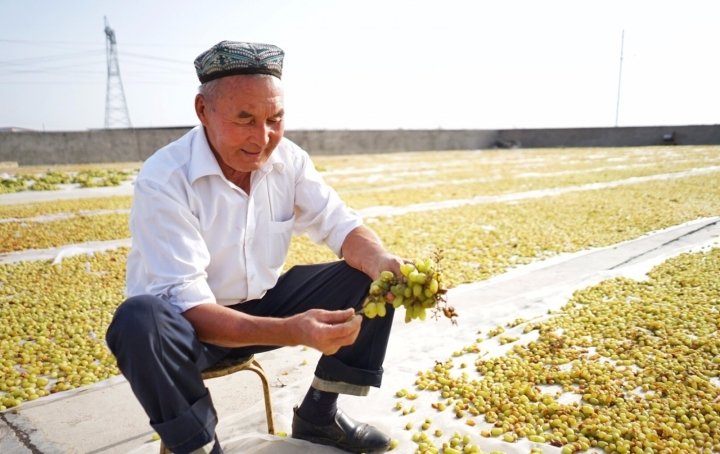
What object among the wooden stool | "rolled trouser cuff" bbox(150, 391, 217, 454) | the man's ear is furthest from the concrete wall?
"rolled trouser cuff" bbox(150, 391, 217, 454)

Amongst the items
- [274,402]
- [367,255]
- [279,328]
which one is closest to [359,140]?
[274,402]

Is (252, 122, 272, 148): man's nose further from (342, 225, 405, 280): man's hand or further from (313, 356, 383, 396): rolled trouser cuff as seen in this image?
(313, 356, 383, 396): rolled trouser cuff

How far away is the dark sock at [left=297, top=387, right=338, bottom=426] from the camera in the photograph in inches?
94.5

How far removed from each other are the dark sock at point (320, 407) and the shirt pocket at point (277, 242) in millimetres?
632

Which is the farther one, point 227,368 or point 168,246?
→ point 227,368

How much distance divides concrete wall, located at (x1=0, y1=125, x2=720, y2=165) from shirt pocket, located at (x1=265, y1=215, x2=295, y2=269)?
20195 millimetres

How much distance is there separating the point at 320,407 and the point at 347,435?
186 millimetres

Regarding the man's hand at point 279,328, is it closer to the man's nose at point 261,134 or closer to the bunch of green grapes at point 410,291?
the bunch of green grapes at point 410,291

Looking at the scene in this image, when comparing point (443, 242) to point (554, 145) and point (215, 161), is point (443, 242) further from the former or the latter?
point (554, 145)

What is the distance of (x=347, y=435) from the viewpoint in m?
2.41

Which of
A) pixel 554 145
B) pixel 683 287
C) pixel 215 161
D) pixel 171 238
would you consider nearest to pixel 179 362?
pixel 171 238

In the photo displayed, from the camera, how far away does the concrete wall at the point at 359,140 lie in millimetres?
19141

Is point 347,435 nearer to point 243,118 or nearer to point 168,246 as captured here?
point 168,246

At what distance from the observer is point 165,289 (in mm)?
1948
